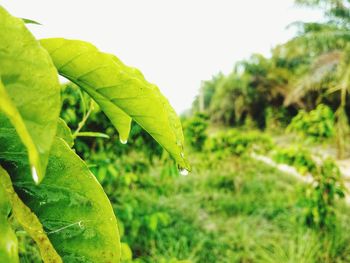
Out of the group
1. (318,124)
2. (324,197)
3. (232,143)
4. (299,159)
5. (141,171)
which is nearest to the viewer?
(141,171)

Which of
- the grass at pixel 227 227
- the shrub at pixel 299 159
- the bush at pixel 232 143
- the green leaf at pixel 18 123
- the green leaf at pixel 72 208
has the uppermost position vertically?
the green leaf at pixel 18 123

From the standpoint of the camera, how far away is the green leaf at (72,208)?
291mm

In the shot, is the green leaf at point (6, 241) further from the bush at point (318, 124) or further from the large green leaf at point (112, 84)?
the bush at point (318, 124)

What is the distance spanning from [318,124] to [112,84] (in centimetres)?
369

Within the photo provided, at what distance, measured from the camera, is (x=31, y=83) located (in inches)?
8.0

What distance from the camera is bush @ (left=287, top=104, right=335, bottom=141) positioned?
11.9 ft

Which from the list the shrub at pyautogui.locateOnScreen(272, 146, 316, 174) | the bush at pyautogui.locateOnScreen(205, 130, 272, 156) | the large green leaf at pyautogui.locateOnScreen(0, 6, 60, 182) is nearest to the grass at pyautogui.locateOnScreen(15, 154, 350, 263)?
the shrub at pyautogui.locateOnScreen(272, 146, 316, 174)

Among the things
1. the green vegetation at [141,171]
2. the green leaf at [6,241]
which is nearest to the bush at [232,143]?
the green vegetation at [141,171]

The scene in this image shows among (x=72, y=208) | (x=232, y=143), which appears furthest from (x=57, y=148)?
(x=232, y=143)

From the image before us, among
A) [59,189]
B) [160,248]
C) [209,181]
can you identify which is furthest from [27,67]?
[209,181]

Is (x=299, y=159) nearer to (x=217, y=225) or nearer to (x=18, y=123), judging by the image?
(x=217, y=225)

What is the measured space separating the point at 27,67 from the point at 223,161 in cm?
641

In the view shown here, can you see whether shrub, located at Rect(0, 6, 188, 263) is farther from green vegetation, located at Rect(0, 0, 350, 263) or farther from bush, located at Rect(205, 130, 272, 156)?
bush, located at Rect(205, 130, 272, 156)

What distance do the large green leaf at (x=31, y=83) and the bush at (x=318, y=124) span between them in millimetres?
3729
